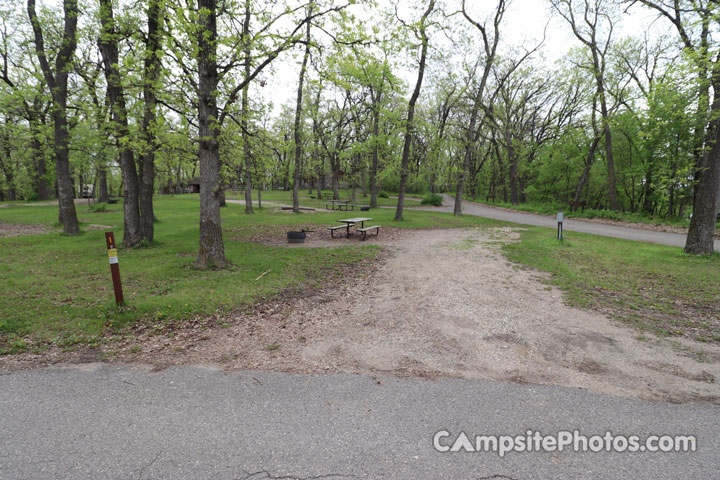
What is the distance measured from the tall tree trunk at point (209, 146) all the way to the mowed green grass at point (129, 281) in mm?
548

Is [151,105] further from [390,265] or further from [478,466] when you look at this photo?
[478,466]

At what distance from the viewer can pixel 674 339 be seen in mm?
4277

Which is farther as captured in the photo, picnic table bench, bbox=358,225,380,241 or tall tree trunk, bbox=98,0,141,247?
picnic table bench, bbox=358,225,380,241

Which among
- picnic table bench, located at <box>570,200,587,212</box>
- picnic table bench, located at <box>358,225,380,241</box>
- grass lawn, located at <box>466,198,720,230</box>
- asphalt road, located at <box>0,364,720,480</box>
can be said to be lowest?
asphalt road, located at <box>0,364,720,480</box>

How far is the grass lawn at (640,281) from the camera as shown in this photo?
16.3 ft

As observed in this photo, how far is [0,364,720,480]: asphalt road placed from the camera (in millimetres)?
2148

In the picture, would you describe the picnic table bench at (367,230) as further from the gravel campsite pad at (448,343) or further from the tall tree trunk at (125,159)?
the tall tree trunk at (125,159)

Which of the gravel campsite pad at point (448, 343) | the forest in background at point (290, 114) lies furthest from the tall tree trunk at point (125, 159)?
the gravel campsite pad at point (448, 343)

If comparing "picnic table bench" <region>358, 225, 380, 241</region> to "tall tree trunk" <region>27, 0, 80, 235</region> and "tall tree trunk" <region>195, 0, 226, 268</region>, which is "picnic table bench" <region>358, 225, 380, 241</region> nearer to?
"tall tree trunk" <region>195, 0, 226, 268</region>

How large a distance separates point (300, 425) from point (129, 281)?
592cm

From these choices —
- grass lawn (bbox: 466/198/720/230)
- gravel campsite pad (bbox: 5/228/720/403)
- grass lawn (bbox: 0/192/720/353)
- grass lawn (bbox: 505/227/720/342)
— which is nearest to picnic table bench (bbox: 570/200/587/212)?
grass lawn (bbox: 466/198/720/230)

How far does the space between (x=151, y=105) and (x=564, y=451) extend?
32.3 ft

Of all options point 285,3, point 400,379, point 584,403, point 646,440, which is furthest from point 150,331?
point 285,3

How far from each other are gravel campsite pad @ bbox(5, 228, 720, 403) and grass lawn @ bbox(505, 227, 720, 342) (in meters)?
0.55
